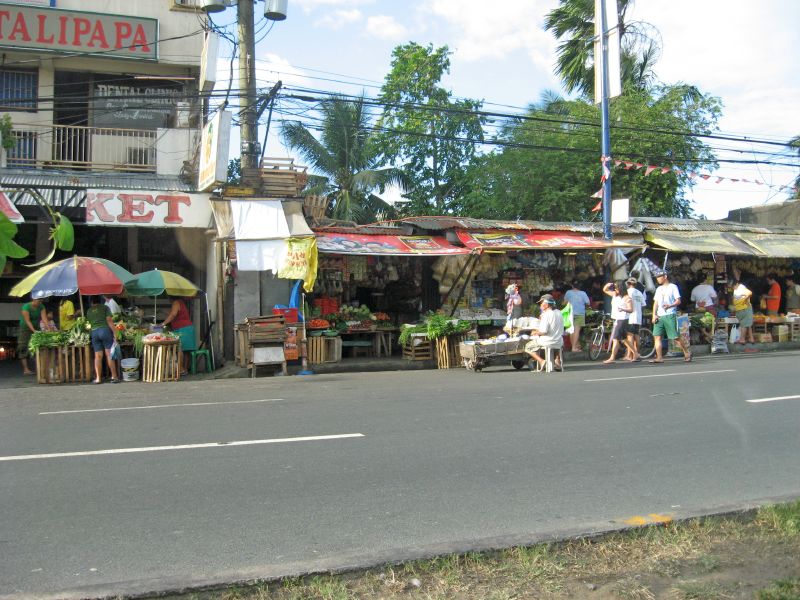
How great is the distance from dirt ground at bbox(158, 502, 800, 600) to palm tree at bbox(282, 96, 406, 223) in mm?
25373

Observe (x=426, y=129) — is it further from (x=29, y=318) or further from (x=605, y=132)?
(x=29, y=318)

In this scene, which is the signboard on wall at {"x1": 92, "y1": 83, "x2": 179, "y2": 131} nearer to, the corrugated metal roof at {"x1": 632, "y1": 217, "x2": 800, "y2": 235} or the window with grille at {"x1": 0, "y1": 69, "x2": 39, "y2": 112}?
the window with grille at {"x1": 0, "y1": 69, "x2": 39, "y2": 112}

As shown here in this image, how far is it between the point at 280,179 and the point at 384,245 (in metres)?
2.82

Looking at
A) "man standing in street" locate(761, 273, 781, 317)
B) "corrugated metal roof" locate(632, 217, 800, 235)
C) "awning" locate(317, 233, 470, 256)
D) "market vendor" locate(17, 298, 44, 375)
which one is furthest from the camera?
"man standing in street" locate(761, 273, 781, 317)

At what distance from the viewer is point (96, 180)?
665 inches

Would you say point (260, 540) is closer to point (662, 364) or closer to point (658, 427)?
point (658, 427)

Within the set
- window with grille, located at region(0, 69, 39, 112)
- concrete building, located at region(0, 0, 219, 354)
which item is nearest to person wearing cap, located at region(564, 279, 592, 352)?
concrete building, located at region(0, 0, 219, 354)

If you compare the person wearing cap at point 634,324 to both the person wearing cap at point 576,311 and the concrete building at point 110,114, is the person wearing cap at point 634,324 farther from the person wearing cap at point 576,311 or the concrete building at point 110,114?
the concrete building at point 110,114

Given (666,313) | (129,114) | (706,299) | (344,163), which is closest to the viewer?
(666,313)

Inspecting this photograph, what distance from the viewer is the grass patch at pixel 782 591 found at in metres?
3.76

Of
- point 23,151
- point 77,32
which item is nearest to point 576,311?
point 77,32

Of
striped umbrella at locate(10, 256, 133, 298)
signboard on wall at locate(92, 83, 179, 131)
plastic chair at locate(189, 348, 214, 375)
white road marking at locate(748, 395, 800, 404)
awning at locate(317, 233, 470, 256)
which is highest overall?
signboard on wall at locate(92, 83, 179, 131)

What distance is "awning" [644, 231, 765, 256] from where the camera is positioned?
19.5 metres

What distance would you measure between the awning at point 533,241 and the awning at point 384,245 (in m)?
0.46
